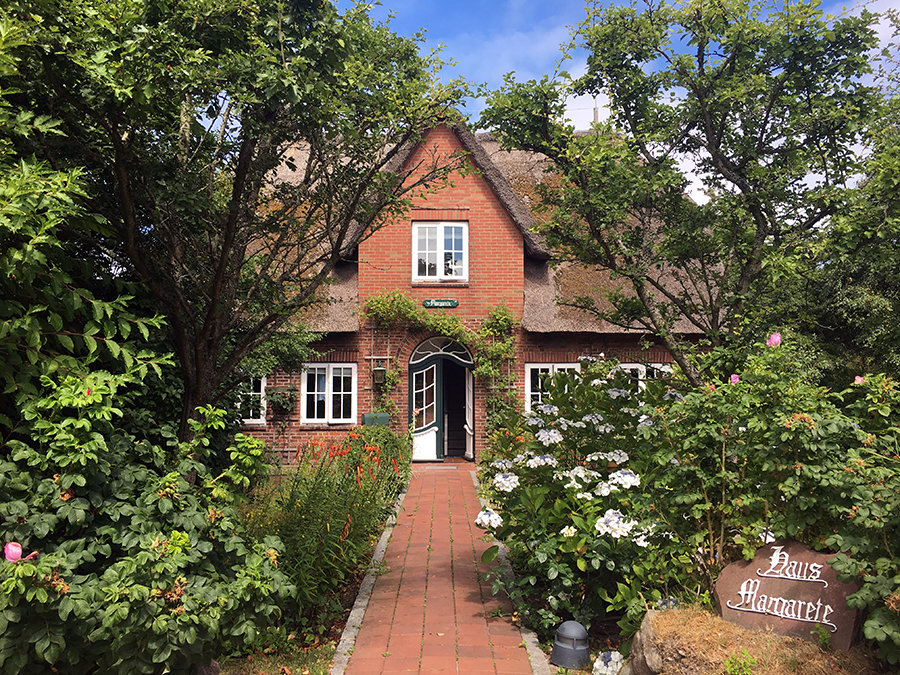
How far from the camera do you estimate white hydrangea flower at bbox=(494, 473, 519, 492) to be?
484 cm

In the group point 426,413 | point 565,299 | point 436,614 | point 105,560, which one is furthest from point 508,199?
point 105,560

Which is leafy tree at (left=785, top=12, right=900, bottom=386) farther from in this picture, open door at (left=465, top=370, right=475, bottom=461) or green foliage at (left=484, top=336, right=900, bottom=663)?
open door at (left=465, top=370, right=475, bottom=461)

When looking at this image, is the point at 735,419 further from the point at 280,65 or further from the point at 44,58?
the point at 44,58

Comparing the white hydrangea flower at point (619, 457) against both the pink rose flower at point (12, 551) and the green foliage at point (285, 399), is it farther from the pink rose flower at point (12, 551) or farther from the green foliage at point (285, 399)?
the green foliage at point (285, 399)

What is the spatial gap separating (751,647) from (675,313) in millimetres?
4490

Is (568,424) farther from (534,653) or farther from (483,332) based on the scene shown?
(483,332)

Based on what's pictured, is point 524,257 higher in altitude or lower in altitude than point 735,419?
higher

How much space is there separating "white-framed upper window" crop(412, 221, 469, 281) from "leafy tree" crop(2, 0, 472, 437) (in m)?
7.85

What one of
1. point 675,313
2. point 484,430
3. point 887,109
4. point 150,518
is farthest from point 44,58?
point 484,430

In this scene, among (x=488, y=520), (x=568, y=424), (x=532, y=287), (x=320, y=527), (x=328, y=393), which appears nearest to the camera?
(x=488, y=520)

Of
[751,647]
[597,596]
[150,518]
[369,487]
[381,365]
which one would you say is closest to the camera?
[150,518]

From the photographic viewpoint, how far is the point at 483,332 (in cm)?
1305

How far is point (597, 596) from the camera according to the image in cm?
469

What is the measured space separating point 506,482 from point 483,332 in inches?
327
